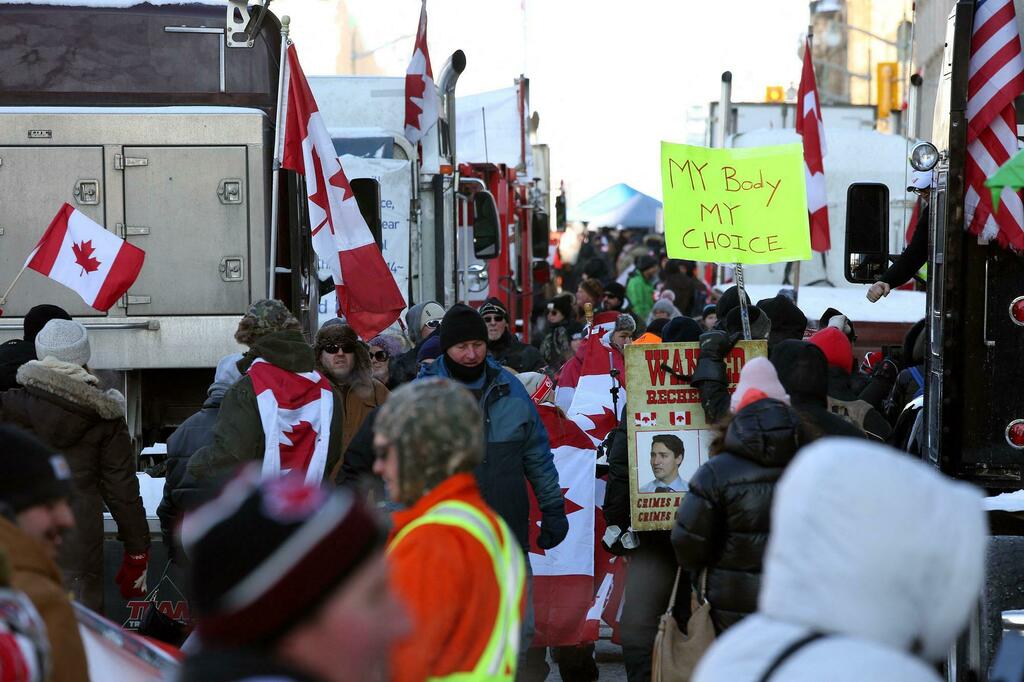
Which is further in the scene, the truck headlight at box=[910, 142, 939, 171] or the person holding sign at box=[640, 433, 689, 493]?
the person holding sign at box=[640, 433, 689, 493]

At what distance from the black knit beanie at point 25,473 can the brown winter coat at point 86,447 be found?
148 inches

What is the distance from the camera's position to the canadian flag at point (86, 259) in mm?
8445

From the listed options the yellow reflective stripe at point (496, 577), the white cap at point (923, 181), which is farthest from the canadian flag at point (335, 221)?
the yellow reflective stripe at point (496, 577)

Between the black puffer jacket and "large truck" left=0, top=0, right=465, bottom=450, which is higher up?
"large truck" left=0, top=0, right=465, bottom=450

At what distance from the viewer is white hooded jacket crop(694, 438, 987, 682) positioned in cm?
227

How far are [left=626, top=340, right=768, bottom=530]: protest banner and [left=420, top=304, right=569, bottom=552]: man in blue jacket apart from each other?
0.51 metres

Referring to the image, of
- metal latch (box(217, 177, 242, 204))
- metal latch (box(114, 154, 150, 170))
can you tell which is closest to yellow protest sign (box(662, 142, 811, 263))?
metal latch (box(217, 177, 242, 204))

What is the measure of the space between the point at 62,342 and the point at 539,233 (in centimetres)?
1880

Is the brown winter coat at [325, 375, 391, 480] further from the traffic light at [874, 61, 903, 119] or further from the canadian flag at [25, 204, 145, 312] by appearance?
the traffic light at [874, 61, 903, 119]

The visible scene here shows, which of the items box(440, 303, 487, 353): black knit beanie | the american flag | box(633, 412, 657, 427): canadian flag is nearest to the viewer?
the american flag

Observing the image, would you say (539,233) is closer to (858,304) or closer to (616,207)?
(858,304)

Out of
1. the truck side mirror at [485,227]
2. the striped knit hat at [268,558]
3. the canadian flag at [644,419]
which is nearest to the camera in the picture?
the striped knit hat at [268,558]

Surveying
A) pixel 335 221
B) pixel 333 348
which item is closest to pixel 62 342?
pixel 333 348

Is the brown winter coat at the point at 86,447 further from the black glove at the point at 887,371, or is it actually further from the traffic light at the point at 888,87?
the traffic light at the point at 888,87
